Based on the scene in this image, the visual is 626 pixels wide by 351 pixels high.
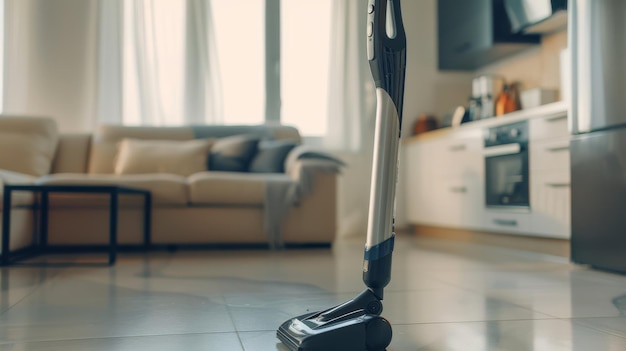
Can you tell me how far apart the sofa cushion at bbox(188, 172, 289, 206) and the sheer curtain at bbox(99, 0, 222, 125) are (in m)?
1.45

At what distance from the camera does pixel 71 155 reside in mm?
4293

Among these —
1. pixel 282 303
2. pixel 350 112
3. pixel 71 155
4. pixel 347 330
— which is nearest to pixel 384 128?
pixel 347 330

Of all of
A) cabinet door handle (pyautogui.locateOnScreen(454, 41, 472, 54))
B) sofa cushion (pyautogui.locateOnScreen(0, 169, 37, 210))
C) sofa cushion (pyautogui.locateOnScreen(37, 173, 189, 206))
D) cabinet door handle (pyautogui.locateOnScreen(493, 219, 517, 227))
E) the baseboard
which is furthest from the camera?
cabinet door handle (pyautogui.locateOnScreen(454, 41, 472, 54))

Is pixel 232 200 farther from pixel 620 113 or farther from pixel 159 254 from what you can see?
pixel 620 113

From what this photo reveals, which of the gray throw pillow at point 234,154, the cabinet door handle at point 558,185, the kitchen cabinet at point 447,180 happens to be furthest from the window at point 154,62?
the cabinet door handle at point 558,185

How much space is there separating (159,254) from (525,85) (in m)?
2.76

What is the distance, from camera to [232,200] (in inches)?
141

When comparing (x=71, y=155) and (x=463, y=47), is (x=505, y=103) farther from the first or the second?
(x=71, y=155)

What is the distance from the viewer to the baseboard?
3197 millimetres

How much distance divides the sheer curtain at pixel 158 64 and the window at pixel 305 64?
597 mm

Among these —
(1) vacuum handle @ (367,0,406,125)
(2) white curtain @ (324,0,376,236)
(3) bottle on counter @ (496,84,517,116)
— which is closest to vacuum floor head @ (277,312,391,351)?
(1) vacuum handle @ (367,0,406,125)

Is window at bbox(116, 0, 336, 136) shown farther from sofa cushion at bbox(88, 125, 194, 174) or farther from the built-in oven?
the built-in oven

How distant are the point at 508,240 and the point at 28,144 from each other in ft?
9.86

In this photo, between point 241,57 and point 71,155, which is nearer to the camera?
point 71,155
